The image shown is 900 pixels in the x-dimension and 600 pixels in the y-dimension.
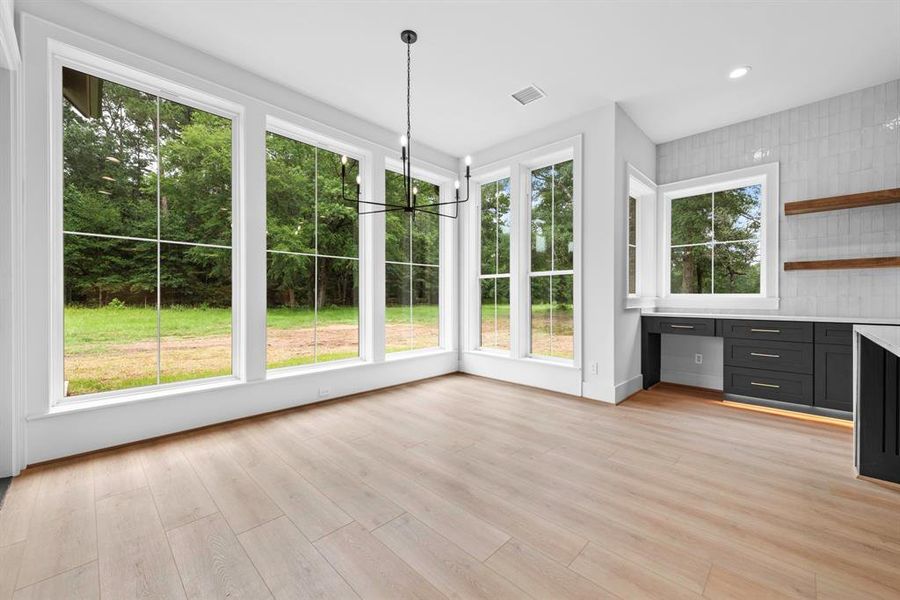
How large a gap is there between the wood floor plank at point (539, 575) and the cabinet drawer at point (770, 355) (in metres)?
3.36

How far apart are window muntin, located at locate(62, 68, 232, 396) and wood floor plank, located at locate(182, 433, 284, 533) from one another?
2.56 ft

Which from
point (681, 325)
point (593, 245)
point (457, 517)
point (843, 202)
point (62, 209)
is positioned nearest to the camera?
point (457, 517)

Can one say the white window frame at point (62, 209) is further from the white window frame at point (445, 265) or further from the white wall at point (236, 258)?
the white window frame at point (445, 265)

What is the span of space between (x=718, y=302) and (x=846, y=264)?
1.10 m

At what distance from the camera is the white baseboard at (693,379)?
4262 mm

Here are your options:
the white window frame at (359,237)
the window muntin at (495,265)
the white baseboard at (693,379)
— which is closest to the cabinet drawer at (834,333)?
the white baseboard at (693,379)

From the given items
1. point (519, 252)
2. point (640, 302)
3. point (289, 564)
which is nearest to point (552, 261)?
point (519, 252)

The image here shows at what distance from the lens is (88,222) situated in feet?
8.43

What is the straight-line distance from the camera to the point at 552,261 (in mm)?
4371

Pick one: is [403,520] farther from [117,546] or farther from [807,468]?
[807,468]

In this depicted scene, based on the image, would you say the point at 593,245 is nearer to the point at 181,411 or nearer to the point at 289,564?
the point at 289,564

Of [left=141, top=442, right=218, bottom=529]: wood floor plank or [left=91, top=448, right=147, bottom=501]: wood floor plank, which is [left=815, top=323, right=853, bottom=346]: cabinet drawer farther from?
[left=91, top=448, right=147, bottom=501]: wood floor plank

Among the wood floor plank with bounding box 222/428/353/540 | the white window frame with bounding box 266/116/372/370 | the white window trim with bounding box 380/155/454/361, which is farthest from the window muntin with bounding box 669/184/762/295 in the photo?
the wood floor plank with bounding box 222/428/353/540

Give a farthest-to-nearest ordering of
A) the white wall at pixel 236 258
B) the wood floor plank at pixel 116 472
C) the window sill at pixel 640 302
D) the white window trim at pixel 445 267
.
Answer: the white window trim at pixel 445 267 < the window sill at pixel 640 302 < the white wall at pixel 236 258 < the wood floor plank at pixel 116 472
